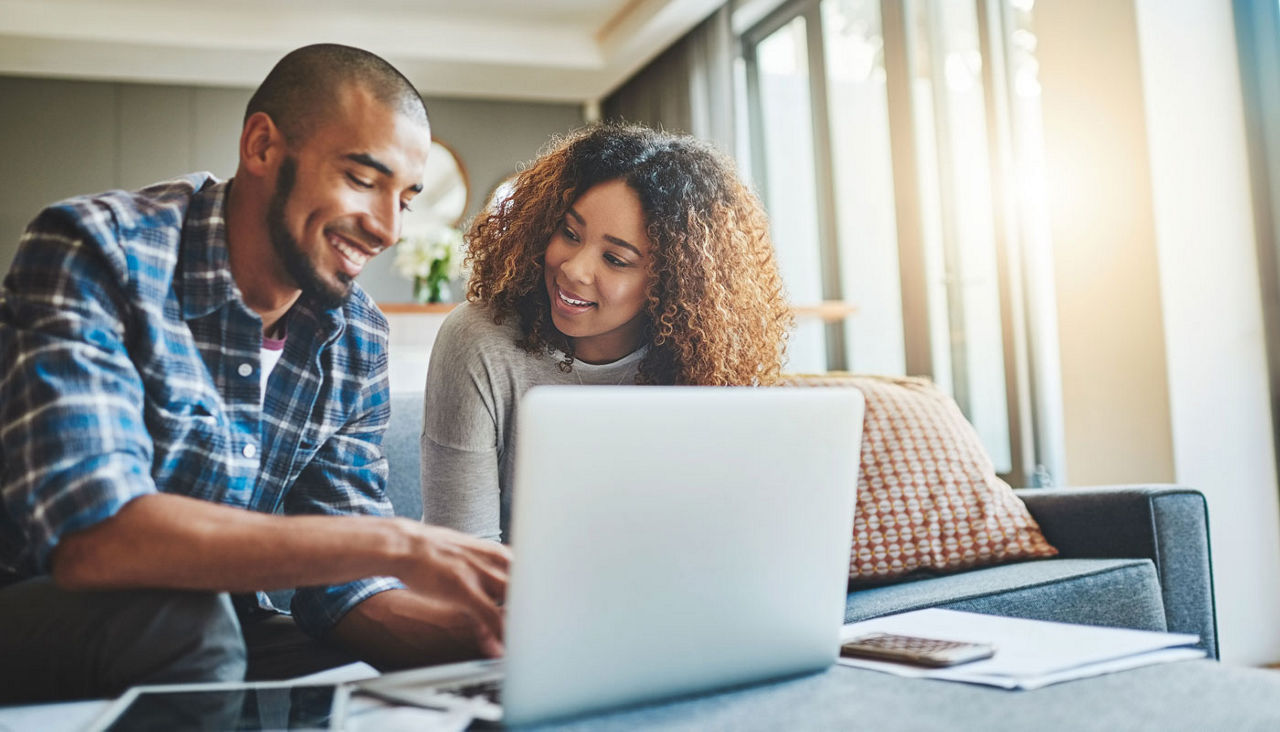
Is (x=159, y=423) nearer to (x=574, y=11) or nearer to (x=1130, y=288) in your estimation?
(x=1130, y=288)

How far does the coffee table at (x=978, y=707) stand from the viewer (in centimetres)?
69

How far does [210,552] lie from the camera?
Result: 2.65 ft

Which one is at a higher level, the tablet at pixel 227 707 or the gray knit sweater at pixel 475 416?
the gray knit sweater at pixel 475 416

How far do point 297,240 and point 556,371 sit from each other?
503 millimetres

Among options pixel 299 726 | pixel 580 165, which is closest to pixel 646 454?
pixel 299 726

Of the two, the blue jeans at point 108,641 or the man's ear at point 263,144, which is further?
the man's ear at point 263,144

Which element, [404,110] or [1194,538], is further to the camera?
[1194,538]

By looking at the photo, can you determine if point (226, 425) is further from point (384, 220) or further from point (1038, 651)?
point (1038, 651)

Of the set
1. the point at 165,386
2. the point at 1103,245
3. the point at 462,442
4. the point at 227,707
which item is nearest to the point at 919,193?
the point at 1103,245

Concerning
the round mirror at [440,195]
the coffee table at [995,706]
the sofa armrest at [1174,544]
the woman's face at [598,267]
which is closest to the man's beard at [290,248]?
the woman's face at [598,267]

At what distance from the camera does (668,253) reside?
159 cm

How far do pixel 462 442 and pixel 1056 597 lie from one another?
36.2 inches

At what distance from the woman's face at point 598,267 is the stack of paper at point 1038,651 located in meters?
0.68

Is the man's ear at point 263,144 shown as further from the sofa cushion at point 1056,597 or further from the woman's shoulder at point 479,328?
the sofa cushion at point 1056,597
